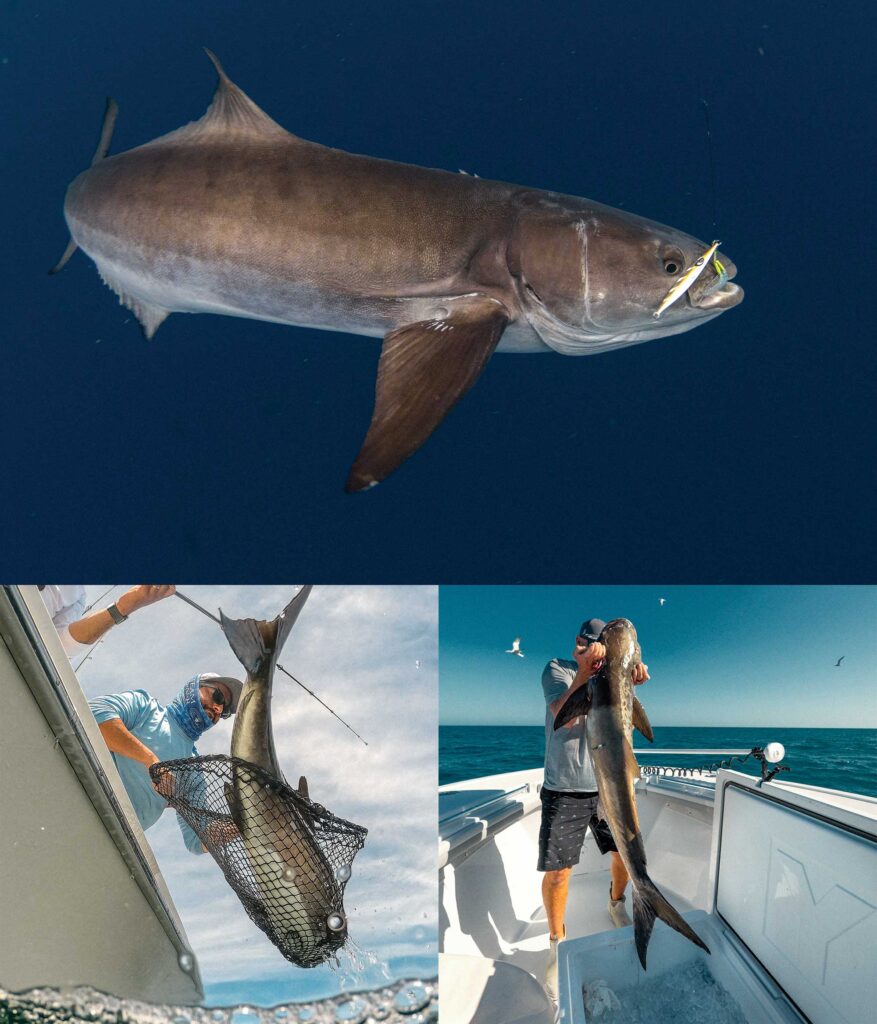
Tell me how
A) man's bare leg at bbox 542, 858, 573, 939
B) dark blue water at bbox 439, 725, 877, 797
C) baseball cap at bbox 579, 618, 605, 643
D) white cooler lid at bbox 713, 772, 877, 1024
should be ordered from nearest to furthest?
1. white cooler lid at bbox 713, 772, 877, 1024
2. baseball cap at bbox 579, 618, 605, 643
3. man's bare leg at bbox 542, 858, 573, 939
4. dark blue water at bbox 439, 725, 877, 797

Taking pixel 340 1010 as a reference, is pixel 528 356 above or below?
above

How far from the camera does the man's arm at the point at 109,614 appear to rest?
7.61ft

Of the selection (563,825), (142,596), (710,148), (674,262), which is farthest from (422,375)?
(710,148)

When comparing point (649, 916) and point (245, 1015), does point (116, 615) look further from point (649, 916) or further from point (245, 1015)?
point (649, 916)

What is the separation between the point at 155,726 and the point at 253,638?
37 centimetres

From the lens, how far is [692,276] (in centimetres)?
245

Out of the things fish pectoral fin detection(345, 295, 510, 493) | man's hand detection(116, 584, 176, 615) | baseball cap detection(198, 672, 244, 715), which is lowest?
baseball cap detection(198, 672, 244, 715)

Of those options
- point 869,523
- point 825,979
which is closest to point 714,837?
point 825,979

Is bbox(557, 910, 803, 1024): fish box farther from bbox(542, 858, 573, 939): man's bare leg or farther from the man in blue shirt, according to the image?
the man in blue shirt

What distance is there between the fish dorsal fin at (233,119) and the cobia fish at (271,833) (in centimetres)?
167

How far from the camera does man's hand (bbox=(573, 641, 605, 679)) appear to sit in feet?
8.30

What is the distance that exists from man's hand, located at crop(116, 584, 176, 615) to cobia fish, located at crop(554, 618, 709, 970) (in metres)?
1.32

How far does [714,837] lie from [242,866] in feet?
5.14

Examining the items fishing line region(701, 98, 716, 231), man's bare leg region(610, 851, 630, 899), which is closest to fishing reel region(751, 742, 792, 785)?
man's bare leg region(610, 851, 630, 899)
